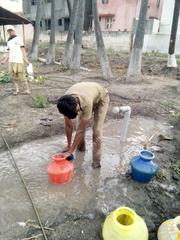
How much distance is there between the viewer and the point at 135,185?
3.21 metres

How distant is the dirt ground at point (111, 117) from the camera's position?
103 inches

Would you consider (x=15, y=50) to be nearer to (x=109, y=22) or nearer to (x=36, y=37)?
(x=36, y=37)

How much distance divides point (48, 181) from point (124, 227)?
1.60m

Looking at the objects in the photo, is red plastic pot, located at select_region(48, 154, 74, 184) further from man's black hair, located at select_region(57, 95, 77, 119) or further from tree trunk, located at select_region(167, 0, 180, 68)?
tree trunk, located at select_region(167, 0, 180, 68)

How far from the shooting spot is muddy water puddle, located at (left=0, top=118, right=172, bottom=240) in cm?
276

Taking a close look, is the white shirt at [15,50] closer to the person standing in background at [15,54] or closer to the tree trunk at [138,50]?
the person standing in background at [15,54]

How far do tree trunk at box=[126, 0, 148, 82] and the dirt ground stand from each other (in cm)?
48

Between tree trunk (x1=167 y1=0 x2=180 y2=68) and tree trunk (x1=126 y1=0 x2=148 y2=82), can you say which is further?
tree trunk (x1=167 y1=0 x2=180 y2=68)

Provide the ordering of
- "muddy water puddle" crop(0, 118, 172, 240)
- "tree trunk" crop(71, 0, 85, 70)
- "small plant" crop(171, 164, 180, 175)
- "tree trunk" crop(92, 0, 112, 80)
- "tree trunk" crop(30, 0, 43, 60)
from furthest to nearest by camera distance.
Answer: "tree trunk" crop(30, 0, 43, 60), "tree trunk" crop(71, 0, 85, 70), "tree trunk" crop(92, 0, 112, 80), "small plant" crop(171, 164, 180, 175), "muddy water puddle" crop(0, 118, 172, 240)

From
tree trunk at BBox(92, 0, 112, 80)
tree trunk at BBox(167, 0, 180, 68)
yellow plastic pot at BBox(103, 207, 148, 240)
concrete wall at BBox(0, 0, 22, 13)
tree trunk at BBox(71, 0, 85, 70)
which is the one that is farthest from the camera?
concrete wall at BBox(0, 0, 22, 13)

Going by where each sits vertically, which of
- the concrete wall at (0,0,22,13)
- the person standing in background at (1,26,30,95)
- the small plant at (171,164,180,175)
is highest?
the concrete wall at (0,0,22,13)

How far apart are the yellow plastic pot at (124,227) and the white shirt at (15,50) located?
5.40 meters

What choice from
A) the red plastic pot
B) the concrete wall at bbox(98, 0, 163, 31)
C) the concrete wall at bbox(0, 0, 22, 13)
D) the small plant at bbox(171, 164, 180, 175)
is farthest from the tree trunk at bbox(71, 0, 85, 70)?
the concrete wall at bbox(98, 0, 163, 31)

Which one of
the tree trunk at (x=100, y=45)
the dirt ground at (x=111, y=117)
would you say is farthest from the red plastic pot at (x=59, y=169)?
the tree trunk at (x=100, y=45)
